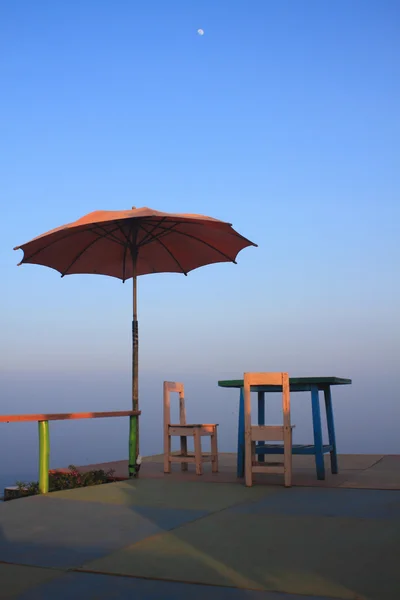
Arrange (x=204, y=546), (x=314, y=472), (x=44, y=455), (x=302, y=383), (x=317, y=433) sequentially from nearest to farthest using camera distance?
1. (x=204, y=546)
2. (x=44, y=455)
3. (x=317, y=433)
4. (x=302, y=383)
5. (x=314, y=472)

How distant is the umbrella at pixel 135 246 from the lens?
283 inches

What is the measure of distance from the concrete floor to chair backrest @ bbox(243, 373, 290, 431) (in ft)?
2.09

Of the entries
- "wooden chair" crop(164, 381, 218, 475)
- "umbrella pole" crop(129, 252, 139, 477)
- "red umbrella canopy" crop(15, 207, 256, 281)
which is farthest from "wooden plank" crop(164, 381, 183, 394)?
"red umbrella canopy" crop(15, 207, 256, 281)

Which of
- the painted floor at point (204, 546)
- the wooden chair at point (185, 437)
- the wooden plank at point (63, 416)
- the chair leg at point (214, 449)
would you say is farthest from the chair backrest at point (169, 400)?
the painted floor at point (204, 546)

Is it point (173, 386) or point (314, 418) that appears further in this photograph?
point (173, 386)

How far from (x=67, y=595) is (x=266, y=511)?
2245mm

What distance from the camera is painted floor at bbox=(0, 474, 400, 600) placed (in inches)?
108

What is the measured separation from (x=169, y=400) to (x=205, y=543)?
3962mm

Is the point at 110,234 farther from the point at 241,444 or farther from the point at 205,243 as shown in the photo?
the point at 241,444

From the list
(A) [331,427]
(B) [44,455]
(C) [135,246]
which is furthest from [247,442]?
(C) [135,246]

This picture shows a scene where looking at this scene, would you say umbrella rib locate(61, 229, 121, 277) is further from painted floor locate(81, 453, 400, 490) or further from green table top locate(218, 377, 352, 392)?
painted floor locate(81, 453, 400, 490)

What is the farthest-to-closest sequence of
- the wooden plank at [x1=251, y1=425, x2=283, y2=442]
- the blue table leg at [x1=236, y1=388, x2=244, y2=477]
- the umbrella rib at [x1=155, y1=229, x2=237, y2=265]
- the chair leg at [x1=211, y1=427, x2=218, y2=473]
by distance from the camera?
1. the umbrella rib at [x1=155, y1=229, x2=237, y2=265]
2. the chair leg at [x1=211, y1=427, x2=218, y2=473]
3. the blue table leg at [x1=236, y1=388, x2=244, y2=477]
4. the wooden plank at [x1=251, y1=425, x2=283, y2=442]

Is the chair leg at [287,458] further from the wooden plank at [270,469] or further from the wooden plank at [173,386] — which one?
the wooden plank at [173,386]

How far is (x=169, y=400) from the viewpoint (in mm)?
7527
